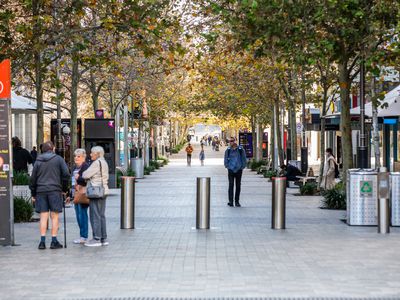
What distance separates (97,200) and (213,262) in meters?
2.85

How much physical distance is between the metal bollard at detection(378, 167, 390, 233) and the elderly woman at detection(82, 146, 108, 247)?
4.53 metres

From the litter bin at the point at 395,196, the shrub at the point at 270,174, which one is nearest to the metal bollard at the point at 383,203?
the litter bin at the point at 395,196

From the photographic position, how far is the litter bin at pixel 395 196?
16.9 meters

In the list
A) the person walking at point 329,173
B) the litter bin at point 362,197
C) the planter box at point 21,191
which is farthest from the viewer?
the person walking at point 329,173

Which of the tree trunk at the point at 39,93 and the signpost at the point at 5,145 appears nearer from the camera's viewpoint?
the signpost at the point at 5,145

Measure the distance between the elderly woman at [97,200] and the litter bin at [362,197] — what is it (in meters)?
4.97

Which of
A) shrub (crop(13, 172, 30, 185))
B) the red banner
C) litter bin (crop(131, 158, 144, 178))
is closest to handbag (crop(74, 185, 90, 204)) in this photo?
the red banner

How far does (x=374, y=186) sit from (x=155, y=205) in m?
7.98

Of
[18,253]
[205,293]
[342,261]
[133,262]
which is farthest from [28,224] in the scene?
[205,293]

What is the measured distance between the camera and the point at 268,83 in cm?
3769

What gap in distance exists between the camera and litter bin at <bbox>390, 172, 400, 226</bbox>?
16.9 m

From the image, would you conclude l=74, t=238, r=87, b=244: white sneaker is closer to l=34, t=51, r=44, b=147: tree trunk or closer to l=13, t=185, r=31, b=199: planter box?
l=34, t=51, r=44, b=147: tree trunk

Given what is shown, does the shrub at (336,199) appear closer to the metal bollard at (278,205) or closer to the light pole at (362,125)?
the light pole at (362,125)

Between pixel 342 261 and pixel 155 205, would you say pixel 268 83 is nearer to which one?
pixel 155 205
